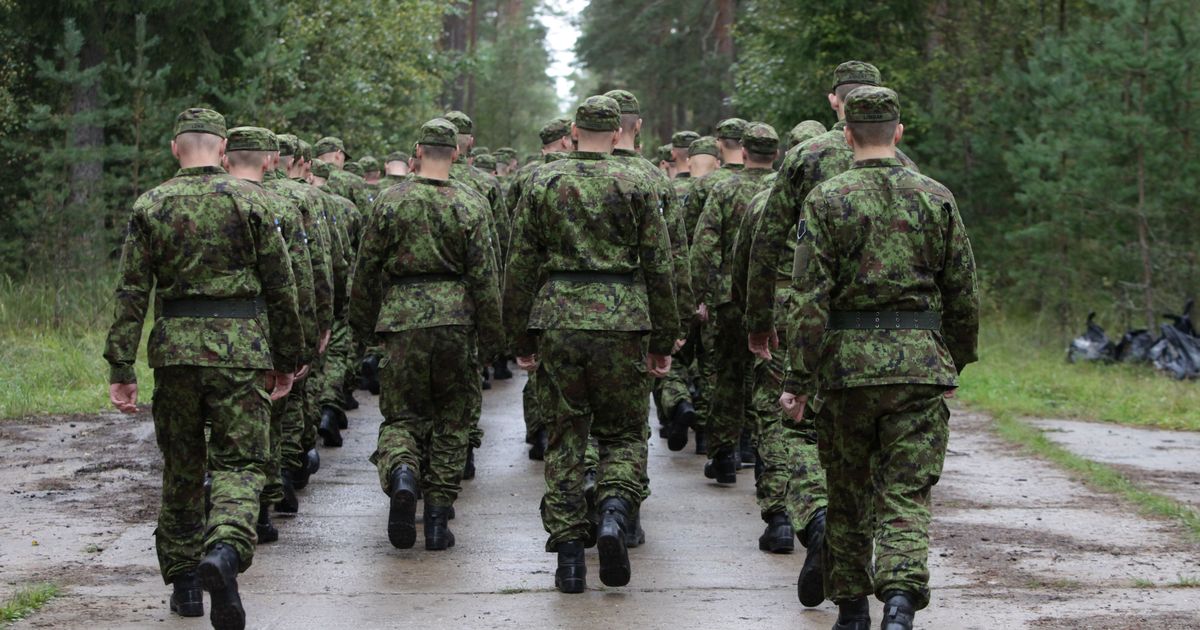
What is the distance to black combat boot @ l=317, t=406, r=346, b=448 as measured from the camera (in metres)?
11.8

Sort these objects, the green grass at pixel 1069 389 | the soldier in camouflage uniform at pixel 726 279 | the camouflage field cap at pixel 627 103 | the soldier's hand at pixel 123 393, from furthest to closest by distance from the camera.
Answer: the green grass at pixel 1069 389
the soldier in camouflage uniform at pixel 726 279
the camouflage field cap at pixel 627 103
the soldier's hand at pixel 123 393

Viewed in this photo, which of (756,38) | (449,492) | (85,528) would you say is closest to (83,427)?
(85,528)

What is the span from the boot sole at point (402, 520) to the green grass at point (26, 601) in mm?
1668

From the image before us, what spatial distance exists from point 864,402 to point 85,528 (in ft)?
15.7

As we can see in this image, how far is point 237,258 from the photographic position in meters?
6.71

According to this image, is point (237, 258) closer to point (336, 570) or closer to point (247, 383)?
point (247, 383)

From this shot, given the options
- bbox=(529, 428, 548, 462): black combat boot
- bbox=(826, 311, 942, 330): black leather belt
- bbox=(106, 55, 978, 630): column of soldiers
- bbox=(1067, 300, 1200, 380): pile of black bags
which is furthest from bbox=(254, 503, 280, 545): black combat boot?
bbox=(1067, 300, 1200, 380): pile of black bags

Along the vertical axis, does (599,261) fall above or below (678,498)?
above

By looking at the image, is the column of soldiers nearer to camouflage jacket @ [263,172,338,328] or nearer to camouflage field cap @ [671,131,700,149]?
camouflage jacket @ [263,172,338,328]

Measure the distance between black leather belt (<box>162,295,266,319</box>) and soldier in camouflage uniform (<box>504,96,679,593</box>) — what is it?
1465 mm

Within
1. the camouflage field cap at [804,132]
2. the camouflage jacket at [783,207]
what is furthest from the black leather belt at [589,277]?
the camouflage field cap at [804,132]

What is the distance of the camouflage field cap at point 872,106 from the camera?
6.11 meters

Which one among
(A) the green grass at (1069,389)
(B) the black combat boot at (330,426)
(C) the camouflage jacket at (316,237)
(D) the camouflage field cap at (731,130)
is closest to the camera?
(C) the camouflage jacket at (316,237)

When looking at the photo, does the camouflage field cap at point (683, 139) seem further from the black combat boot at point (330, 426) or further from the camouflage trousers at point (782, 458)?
the camouflage trousers at point (782, 458)
